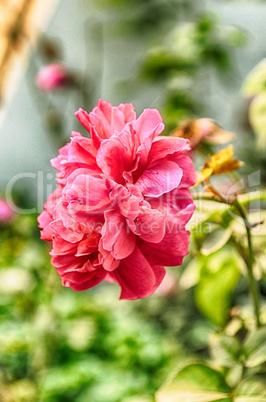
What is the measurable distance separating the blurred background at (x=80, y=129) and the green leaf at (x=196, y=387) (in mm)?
140

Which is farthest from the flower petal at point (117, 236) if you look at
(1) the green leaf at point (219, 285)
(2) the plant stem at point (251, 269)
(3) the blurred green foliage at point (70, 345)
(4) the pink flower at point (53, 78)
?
(4) the pink flower at point (53, 78)

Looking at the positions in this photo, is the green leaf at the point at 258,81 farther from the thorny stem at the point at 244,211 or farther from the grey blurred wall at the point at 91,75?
the grey blurred wall at the point at 91,75

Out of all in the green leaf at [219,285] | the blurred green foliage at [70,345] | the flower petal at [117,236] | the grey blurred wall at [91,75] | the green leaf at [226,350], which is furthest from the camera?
the grey blurred wall at [91,75]

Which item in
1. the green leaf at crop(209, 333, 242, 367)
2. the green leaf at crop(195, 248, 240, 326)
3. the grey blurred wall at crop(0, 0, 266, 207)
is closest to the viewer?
the green leaf at crop(209, 333, 242, 367)

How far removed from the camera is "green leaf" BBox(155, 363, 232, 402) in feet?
1.20

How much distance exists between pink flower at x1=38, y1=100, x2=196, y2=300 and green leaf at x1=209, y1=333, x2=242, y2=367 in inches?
6.5

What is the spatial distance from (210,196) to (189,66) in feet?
3.05

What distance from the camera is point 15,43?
1.76 m

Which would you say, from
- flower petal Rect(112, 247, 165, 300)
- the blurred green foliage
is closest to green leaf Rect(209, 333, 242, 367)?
flower petal Rect(112, 247, 165, 300)

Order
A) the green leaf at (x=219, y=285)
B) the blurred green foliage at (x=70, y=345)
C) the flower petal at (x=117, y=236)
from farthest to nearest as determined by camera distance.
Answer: the blurred green foliage at (x=70, y=345) < the green leaf at (x=219, y=285) < the flower petal at (x=117, y=236)

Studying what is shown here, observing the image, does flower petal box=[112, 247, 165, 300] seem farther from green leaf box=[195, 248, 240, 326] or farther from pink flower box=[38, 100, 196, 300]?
green leaf box=[195, 248, 240, 326]

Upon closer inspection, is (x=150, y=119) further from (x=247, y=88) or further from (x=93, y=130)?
(x=247, y=88)

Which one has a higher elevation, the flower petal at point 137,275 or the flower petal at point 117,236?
the flower petal at point 117,236

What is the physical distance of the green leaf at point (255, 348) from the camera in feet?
1.19
